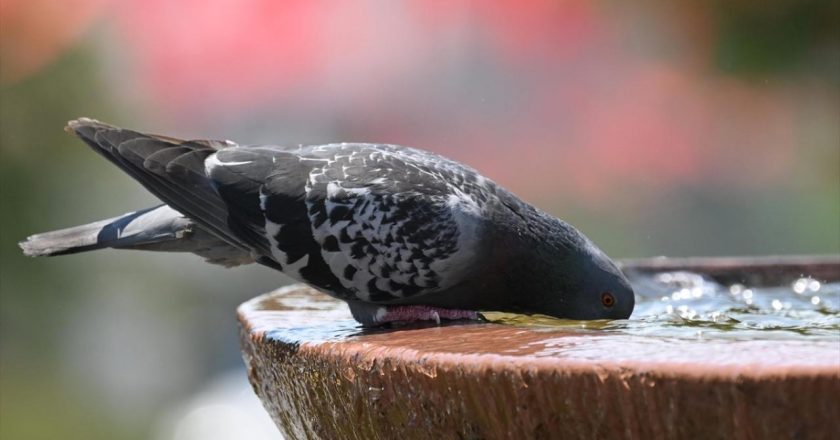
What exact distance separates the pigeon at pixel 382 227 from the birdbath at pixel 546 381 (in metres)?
A: 0.31

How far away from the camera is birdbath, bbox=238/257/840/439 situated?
173 cm

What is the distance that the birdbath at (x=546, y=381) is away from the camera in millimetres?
1729

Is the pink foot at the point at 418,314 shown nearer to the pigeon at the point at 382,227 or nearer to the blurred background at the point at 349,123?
the pigeon at the point at 382,227

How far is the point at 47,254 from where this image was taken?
3.79 m

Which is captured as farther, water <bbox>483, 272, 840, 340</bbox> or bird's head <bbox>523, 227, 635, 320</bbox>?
bird's head <bbox>523, 227, 635, 320</bbox>

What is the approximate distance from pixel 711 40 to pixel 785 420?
9.86 meters

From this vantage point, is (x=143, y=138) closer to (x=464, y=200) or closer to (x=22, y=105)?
(x=464, y=200)

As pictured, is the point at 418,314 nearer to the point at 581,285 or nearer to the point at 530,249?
the point at 530,249

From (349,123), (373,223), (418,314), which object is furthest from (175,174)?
(349,123)

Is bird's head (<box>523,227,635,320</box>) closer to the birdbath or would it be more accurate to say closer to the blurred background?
the birdbath

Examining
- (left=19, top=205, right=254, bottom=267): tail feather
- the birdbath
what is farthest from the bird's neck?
(left=19, top=205, right=254, bottom=267): tail feather

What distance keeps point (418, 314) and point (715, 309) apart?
1169 millimetres

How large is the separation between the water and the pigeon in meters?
0.14

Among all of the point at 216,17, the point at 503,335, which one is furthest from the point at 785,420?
the point at 216,17
